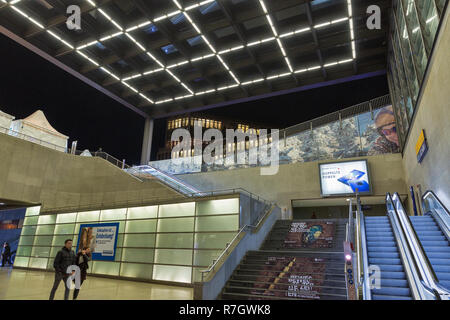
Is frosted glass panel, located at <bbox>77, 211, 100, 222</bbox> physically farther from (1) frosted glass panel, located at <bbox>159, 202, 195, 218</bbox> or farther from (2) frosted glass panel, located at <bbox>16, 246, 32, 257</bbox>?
(2) frosted glass panel, located at <bbox>16, 246, 32, 257</bbox>

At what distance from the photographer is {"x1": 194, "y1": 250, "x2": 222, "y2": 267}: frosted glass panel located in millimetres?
11650

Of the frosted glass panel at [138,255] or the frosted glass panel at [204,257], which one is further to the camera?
the frosted glass panel at [138,255]

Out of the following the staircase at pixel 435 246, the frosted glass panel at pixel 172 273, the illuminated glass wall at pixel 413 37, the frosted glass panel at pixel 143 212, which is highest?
the illuminated glass wall at pixel 413 37

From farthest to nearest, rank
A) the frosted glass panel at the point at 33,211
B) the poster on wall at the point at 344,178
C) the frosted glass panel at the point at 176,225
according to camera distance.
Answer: the frosted glass panel at the point at 33,211 → the poster on wall at the point at 344,178 → the frosted glass panel at the point at 176,225

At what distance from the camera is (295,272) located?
895cm

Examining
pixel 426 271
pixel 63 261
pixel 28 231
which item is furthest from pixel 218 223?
pixel 28 231

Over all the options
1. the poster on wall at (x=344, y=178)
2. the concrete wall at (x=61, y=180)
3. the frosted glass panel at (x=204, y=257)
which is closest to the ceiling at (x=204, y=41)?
the concrete wall at (x=61, y=180)

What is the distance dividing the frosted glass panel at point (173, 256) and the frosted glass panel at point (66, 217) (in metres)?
7.06

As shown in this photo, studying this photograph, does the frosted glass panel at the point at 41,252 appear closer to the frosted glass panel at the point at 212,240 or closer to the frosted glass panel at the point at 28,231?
the frosted glass panel at the point at 28,231

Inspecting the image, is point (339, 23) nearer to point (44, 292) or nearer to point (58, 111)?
point (44, 292)

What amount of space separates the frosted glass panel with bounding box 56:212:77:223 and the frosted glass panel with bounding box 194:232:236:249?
906 centimetres

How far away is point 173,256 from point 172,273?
0.69m

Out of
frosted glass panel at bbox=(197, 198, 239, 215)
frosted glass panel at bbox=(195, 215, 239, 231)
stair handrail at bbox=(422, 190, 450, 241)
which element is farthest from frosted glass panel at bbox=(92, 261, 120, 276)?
stair handrail at bbox=(422, 190, 450, 241)

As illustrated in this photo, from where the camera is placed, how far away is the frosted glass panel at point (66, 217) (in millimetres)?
17125
